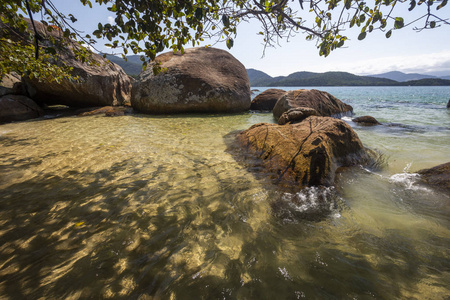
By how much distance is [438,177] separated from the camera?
2758 millimetres

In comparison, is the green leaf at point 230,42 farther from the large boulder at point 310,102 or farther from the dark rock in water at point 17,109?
the dark rock in water at point 17,109

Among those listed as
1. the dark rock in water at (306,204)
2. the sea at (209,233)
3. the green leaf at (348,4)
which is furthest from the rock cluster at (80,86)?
the dark rock in water at (306,204)

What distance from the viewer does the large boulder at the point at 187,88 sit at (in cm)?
893

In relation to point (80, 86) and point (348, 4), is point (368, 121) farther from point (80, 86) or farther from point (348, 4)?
point (80, 86)

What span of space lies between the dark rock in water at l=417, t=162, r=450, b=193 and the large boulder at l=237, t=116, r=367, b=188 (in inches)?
35.4

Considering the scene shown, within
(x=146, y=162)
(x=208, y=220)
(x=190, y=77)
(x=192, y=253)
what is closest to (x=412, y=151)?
(x=208, y=220)

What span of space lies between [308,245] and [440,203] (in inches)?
78.2

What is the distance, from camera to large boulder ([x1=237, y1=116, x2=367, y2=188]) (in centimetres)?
274

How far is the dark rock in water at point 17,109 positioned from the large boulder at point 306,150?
930 cm

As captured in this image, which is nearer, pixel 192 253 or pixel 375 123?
pixel 192 253

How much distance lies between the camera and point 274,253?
155 cm

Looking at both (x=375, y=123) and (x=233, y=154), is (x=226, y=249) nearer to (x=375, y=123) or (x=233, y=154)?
(x=233, y=154)

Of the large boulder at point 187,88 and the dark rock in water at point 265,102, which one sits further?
the dark rock in water at point 265,102

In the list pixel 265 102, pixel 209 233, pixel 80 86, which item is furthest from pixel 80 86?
pixel 209 233
